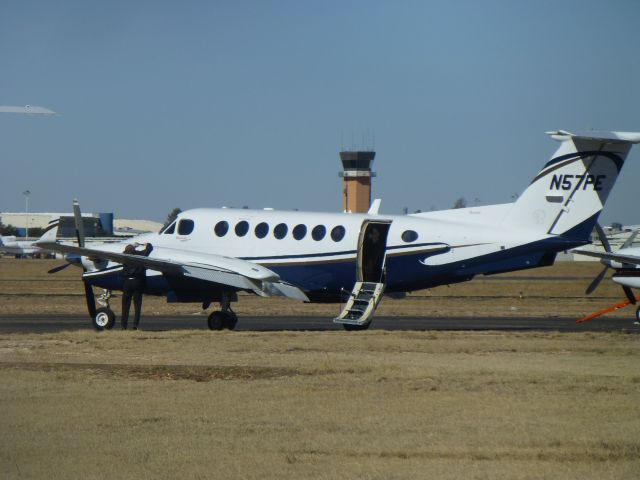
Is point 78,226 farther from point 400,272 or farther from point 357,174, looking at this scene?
point 357,174

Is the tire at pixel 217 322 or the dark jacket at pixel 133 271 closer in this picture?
the dark jacket at pixel 133 271

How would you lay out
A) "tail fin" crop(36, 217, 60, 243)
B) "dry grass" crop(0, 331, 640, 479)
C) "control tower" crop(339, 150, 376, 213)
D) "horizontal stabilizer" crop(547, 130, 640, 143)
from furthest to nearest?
"control tower" crop(339, 150, 376, 213) < "tail fin" crop(36, 217, 60, 243) < "horizontal stabilizer" crop(547, 130, 640, 143) < "dry grass" crop(0, 331, 640, 479)

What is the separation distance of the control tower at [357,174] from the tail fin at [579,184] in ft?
336

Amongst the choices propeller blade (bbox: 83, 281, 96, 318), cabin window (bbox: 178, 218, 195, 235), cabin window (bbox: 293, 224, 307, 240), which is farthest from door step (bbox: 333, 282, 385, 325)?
propeller blade (bbox: 83, 281, 96, 318)

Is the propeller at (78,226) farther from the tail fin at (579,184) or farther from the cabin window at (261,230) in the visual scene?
the tail fin at (579,184)

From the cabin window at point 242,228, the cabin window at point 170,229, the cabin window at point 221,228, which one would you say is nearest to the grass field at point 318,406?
the cabin window at point 242,228

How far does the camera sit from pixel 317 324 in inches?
1180

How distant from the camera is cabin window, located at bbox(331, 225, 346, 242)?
26375mm

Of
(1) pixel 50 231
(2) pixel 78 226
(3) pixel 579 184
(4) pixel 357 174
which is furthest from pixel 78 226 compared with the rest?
(4) pixel 357 174

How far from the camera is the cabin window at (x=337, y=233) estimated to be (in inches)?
1038

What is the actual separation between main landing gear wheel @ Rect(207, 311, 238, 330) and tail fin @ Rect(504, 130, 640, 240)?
818cm

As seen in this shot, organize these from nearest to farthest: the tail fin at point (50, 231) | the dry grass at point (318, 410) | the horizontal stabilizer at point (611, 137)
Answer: the dry grass at point (318, 410), the horizontal stabilizer at point (611, 137), the tail fin at point (50, 231)

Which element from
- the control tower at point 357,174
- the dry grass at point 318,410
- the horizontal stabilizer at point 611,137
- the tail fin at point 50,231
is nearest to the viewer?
the dry grass at point 318,410

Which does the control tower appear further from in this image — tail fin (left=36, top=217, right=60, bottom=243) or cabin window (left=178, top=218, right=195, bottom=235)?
cabin window (left=178, top=218, right=195, bottom=235)
